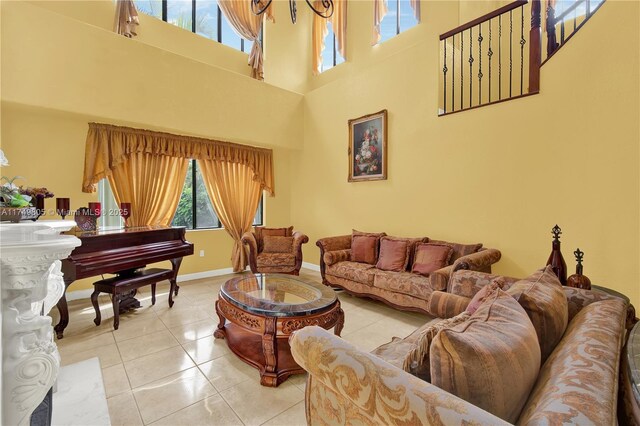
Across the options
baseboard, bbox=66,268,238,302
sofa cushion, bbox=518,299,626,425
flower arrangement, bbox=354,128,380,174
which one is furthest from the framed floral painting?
sofa cushion, bbox=518,299,626,425

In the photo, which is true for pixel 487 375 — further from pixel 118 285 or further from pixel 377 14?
pixel 377 14

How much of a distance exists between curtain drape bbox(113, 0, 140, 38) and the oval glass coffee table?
4019 millimetres

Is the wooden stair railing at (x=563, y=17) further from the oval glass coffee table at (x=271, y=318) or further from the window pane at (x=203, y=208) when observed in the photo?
the window pane at (x=203, y=208)

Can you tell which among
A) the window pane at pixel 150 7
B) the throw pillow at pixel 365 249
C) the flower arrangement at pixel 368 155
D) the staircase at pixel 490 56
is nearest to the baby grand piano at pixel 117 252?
the throw pillow at pixel 365 249

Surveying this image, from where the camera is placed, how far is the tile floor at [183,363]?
1767 millimetres

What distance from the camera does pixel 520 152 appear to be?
3.10 m

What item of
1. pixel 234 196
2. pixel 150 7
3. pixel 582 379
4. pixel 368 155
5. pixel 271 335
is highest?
pixel 150 7

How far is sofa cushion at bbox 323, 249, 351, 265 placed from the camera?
13.0 feet

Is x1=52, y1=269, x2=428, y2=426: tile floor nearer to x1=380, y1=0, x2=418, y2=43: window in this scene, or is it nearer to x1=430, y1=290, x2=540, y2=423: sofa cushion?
x1=430, y1=290, x2=540, y2=423: sofa cushion

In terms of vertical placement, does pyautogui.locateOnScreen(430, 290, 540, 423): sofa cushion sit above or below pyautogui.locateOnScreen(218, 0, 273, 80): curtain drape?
below

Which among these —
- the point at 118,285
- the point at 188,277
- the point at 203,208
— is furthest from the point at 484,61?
the point at 188,277

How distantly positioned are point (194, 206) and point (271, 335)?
3.54 metres

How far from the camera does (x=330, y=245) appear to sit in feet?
13.5

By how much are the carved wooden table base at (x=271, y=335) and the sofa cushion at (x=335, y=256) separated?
157cm
